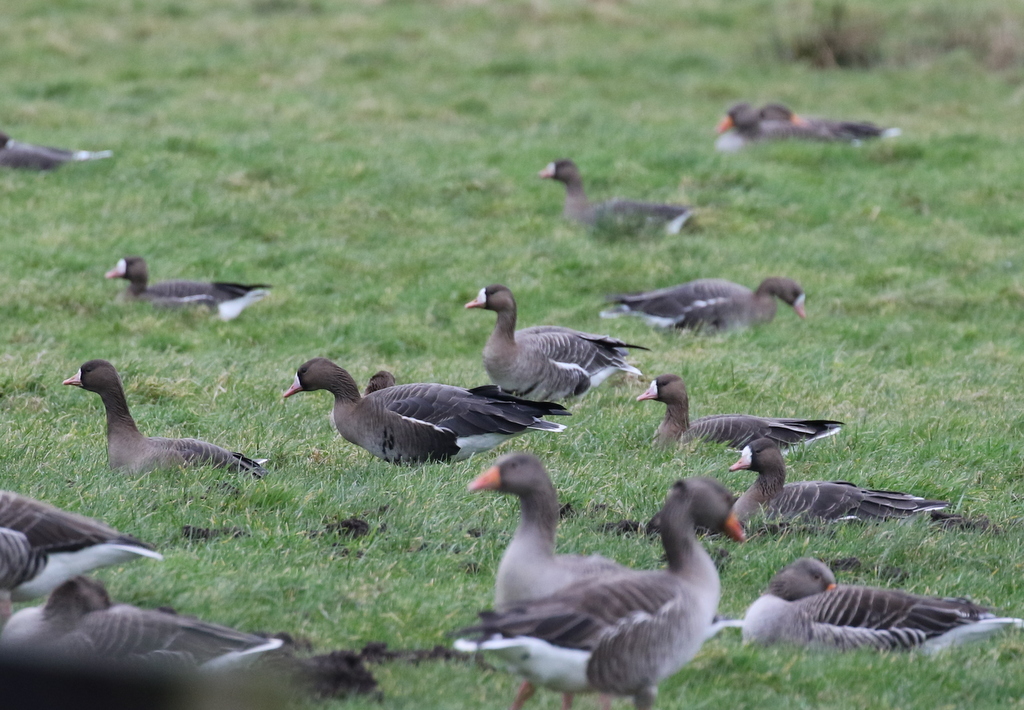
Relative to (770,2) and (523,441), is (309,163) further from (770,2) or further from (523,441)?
(770,2)

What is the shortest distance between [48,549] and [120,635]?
0.72m

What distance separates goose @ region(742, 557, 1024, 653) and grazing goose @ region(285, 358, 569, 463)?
2.74m

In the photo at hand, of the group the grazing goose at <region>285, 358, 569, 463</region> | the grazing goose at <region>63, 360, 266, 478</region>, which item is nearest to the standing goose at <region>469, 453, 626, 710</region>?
the grazing goose at <region>63, 360, 266, 478</region>

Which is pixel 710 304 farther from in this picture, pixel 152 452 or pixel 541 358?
pixel 152 452

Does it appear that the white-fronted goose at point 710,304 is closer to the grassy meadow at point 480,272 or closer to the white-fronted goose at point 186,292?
the grassy meadow at point 480,272

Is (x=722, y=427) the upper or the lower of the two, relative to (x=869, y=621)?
lower

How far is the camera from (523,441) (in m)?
9.38

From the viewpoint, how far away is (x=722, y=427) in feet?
30.5

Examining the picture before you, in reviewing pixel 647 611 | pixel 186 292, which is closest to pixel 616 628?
pixel 647 611

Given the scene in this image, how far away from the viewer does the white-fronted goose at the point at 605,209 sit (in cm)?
1597

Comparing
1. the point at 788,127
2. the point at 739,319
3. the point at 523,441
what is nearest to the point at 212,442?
the point at 523,441

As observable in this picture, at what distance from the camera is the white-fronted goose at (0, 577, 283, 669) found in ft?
16.0

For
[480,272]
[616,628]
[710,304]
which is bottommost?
[710,304]

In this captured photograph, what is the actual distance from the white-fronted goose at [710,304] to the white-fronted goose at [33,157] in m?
8.52
